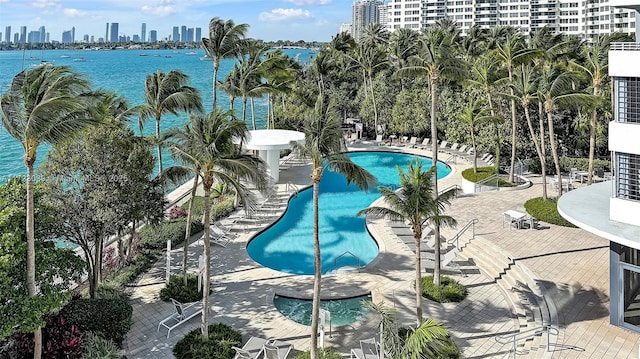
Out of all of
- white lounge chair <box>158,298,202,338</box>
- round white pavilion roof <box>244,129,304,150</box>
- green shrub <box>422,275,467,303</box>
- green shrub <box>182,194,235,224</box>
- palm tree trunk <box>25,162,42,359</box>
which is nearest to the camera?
palm tree trunk <box>25,162,42,359</box>

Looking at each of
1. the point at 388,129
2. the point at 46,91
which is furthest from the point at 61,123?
the point at 388,129

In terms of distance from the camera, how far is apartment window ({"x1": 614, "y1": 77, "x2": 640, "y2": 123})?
1286 centimetres

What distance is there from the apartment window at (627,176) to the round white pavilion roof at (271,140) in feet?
61.6

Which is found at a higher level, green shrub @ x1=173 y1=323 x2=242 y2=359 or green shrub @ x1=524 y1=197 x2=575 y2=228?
green shrub @ x1=524 y1=197 x2=575 y2=228

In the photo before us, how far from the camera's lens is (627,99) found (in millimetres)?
12984

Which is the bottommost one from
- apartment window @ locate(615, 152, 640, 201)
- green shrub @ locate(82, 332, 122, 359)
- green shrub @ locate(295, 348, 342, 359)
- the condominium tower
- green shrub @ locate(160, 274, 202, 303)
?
green shrub @ locate(295, 348, 342, 359)

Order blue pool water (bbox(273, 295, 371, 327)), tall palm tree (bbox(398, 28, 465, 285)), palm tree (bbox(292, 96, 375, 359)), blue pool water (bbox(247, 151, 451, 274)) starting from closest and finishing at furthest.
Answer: palm tree (bbox(292, 96, 375, 359)) → blue pool water (bbox(273, 295, 371, 327)) → tall palm tree (bbox(398, 28, 465, 285)) → blue pool water (bbox(247, 151, 451, 274))

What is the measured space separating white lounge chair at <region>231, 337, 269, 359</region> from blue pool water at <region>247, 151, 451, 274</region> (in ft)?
21.2

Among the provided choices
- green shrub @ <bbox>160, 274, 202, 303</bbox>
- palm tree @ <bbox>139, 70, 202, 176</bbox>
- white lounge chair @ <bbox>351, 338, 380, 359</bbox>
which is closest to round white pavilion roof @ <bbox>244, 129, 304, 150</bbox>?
palm tree @ <bbox>139, 70, 202, 176</bbox>

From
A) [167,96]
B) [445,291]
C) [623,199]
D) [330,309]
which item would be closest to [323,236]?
[330,309]

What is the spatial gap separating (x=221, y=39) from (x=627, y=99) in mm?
18578

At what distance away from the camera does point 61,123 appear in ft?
35.7

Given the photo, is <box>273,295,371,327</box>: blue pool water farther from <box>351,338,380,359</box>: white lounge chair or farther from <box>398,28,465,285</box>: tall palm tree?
<box>398,28,465,285</box>: tall palm tree

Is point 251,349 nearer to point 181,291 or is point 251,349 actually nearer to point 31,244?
point 181,291
